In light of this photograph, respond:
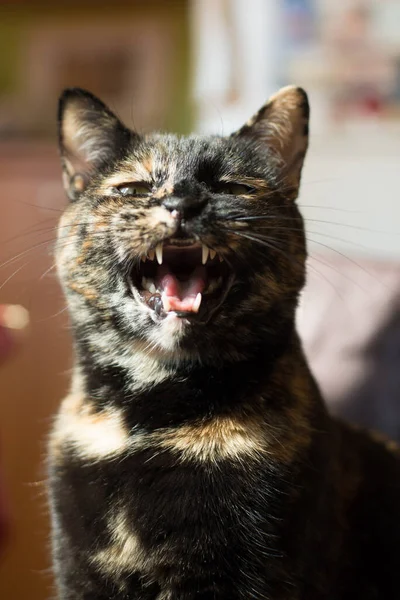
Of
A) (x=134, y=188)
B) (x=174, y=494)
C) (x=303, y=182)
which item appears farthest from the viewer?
(x=303, y=182)

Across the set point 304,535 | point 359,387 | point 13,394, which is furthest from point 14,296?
point 304,535

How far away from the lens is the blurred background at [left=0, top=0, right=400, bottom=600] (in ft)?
3.74

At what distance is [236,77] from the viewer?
173 cm

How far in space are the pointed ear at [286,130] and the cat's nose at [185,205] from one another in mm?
204

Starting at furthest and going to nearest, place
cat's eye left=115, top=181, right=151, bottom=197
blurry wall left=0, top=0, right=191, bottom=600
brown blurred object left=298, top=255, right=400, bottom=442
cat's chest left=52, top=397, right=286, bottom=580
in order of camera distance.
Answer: blurry wall left=0, top=0, right=191, bottom=600 → brown blurred object left=298, top=255, right=400, bottom=442 → cat's eye left=115, top=181, right=151, bottom=197 → cat's chest left=52, top=397, right=286, bottom=580

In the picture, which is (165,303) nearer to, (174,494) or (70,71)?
(174,494)

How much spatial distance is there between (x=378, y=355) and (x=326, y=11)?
95 centimetres

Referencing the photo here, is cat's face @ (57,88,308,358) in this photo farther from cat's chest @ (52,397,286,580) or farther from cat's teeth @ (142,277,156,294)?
cat's chest @ (52,397,286,580)

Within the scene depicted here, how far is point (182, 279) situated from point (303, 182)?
3.12ft

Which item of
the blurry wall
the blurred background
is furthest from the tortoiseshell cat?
the blurry wall

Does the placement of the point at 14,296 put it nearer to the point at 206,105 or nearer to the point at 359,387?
the point at 206,105


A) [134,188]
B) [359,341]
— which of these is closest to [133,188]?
[134,188]

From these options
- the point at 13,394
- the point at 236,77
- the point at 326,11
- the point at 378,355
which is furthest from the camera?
the point at 13,394

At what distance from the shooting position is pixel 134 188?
2.53 feet
